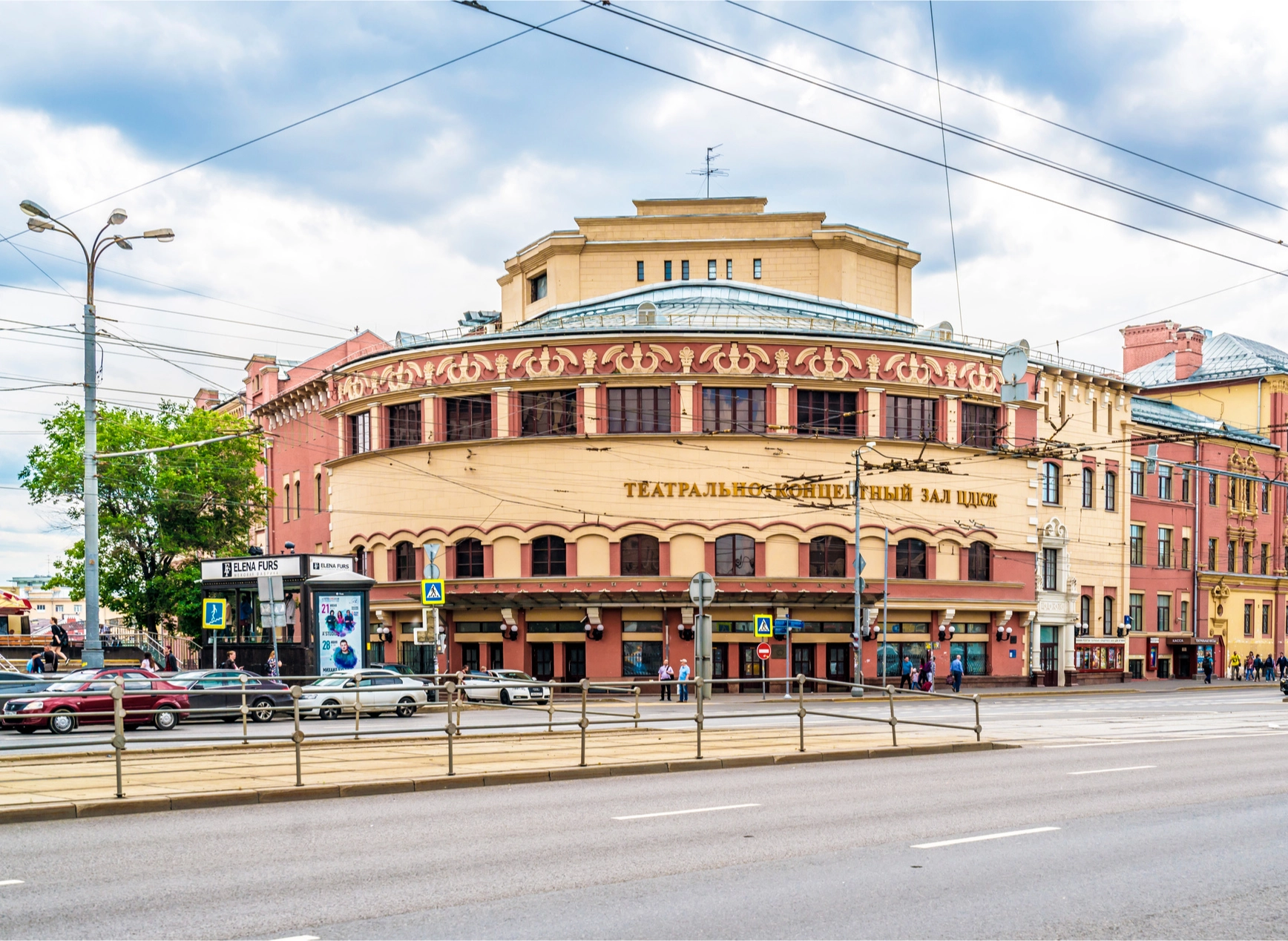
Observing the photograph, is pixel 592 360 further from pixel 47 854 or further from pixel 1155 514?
pixel 47 854

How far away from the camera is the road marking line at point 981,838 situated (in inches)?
447

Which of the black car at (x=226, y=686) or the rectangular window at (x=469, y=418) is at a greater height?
the rectangular window at (x=469, y=418)

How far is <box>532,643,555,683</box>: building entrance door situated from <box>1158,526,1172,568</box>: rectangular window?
1314 inches

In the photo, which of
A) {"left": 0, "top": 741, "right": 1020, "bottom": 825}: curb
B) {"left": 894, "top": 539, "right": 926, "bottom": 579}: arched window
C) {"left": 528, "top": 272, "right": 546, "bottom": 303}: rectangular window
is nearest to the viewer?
{"left": 0, "top": 741, "right": 1020, "bottom": 825}: curb

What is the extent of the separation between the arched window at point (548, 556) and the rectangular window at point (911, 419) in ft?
45.7

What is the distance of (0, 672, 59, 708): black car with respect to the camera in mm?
28719

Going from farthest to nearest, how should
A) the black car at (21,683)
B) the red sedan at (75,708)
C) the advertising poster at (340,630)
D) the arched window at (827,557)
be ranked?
the arched window at (827,557), the advertising poster at (340,630), the black car at (21,683), the red sedan at (75,708)

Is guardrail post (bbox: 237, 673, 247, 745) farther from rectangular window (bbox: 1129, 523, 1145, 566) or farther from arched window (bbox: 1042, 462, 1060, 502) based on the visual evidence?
rectangular window (bbox: 1129, 523, 1145, 566)

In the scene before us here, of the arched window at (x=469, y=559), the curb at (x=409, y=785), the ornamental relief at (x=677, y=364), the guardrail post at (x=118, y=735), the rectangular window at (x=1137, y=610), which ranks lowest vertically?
the rectangular window at (x=1137, y=610)

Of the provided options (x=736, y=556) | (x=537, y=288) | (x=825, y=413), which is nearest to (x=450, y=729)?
(x=736, y=556)

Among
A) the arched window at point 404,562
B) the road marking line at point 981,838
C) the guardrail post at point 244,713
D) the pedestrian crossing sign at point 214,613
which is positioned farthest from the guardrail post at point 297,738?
the arched window at point 404,562

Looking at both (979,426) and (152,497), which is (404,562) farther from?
(979,426)

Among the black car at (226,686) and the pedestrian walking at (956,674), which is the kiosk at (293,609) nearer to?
the black car at (226,686)

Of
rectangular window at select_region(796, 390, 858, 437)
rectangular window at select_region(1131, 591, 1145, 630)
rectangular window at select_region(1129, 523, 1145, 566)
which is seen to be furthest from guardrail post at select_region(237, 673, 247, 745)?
rectangular window at select_region(1131, 591, 1145, 630)
